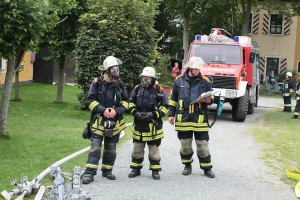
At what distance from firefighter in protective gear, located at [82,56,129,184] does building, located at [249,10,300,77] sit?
34.8m

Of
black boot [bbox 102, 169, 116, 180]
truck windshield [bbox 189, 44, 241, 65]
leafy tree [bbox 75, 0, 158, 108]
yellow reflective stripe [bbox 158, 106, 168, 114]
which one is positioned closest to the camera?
black boot [bbox 102, 169, 116, 180]

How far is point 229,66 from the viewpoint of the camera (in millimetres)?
15641

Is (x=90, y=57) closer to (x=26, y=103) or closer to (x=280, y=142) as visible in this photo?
(x=26, y=103)

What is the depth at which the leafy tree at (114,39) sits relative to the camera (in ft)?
50.0

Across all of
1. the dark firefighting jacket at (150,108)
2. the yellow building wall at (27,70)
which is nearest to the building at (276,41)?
→ the yellow building wall at (27,70)

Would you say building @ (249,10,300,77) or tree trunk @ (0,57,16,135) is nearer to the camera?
tree trunk @ (0,57,16,135)

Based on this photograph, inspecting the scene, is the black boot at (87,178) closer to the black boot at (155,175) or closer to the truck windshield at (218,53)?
the black boot at (155,175)

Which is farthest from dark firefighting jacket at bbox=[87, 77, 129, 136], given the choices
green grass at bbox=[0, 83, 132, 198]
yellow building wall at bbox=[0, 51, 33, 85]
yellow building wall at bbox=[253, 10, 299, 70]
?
yellow building wall at bbox=[253, 10, 299, 70]

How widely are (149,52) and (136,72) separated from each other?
0.93 metres

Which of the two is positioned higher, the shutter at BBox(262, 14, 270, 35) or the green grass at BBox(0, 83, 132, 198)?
the shutter at BBox(262, 14, 270, 35)

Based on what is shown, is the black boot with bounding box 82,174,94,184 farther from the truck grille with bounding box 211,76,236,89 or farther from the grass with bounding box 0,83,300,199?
the truck grille with bounding box 211,76,236,89

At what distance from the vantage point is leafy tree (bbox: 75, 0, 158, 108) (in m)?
15.2

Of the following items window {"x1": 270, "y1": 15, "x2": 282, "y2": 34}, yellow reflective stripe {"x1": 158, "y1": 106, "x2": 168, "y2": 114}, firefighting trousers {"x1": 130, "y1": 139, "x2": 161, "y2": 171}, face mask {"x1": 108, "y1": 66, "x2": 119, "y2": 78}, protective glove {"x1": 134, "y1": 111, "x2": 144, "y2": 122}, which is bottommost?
firefighting trousers {"x1": 130, "y1": 139, "x2": 161, "y2": 171}

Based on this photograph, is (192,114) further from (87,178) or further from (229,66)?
(229,66)
